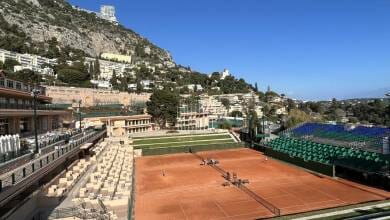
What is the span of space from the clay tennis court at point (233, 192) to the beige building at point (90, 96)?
60332mm

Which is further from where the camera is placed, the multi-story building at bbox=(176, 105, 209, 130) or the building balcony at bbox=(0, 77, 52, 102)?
the multi-story building at bbox=(176, 105, 209, 130)

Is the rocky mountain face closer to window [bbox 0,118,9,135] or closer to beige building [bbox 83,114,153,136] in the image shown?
beige building [bbox 83,114,153,136]

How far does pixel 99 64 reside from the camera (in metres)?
172

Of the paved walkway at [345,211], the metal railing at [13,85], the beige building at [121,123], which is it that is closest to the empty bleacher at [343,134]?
the paved walkway at [345,211]

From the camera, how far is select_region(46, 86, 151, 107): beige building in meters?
101

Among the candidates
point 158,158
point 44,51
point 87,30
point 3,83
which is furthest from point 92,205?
point 87,30

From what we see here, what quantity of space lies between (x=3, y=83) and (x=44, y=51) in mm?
131061

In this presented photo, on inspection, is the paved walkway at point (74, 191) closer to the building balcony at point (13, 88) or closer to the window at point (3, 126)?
the window at point (3, 126)

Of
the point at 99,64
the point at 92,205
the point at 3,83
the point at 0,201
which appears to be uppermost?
the point at 99,64

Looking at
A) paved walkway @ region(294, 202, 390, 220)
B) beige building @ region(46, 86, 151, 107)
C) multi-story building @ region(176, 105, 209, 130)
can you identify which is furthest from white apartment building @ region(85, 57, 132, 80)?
paved walkway @ region(294, 202, 390, 220)

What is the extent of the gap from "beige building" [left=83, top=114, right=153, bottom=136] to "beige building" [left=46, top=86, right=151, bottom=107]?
24.6m

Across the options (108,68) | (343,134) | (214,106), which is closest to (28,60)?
(108,68)

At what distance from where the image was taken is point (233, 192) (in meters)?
34.1

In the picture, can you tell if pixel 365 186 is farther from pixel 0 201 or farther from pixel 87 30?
pixel 87 30
